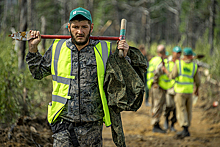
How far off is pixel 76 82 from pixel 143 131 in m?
4.56

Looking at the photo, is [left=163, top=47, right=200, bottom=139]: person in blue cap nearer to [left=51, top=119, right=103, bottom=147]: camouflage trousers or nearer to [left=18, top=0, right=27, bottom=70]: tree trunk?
[left=18, top=0, right=27, bottom=70]: tree trunk

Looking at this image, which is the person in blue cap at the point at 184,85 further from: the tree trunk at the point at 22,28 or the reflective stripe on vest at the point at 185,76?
the tree trunk at the point at 22,28

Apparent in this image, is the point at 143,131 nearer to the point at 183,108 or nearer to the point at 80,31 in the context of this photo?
the point at 183,108

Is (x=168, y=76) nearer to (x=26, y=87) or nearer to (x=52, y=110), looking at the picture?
(x=26, y=87)

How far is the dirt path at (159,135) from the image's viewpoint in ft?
19.2

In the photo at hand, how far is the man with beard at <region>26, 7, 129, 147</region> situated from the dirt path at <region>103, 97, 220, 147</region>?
2.82 m

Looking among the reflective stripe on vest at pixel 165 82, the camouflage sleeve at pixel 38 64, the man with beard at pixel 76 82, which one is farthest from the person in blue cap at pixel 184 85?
the camouflage sleeve at pixel 38 64

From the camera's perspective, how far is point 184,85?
20.7 ft

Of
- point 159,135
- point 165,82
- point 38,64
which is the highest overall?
point 38,64

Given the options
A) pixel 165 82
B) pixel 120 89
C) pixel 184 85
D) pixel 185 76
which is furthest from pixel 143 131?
pixel 120 89

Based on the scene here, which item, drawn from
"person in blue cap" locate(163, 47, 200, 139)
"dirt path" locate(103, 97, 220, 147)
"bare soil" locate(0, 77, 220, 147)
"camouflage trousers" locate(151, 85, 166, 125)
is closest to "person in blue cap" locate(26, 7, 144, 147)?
"bare soil" locate(0, 77, 220, 147)

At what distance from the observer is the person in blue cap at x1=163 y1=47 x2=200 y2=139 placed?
20.7ft

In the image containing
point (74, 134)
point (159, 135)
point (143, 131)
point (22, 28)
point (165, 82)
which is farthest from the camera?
point (143, 131)

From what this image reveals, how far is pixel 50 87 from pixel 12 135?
7.77ft
